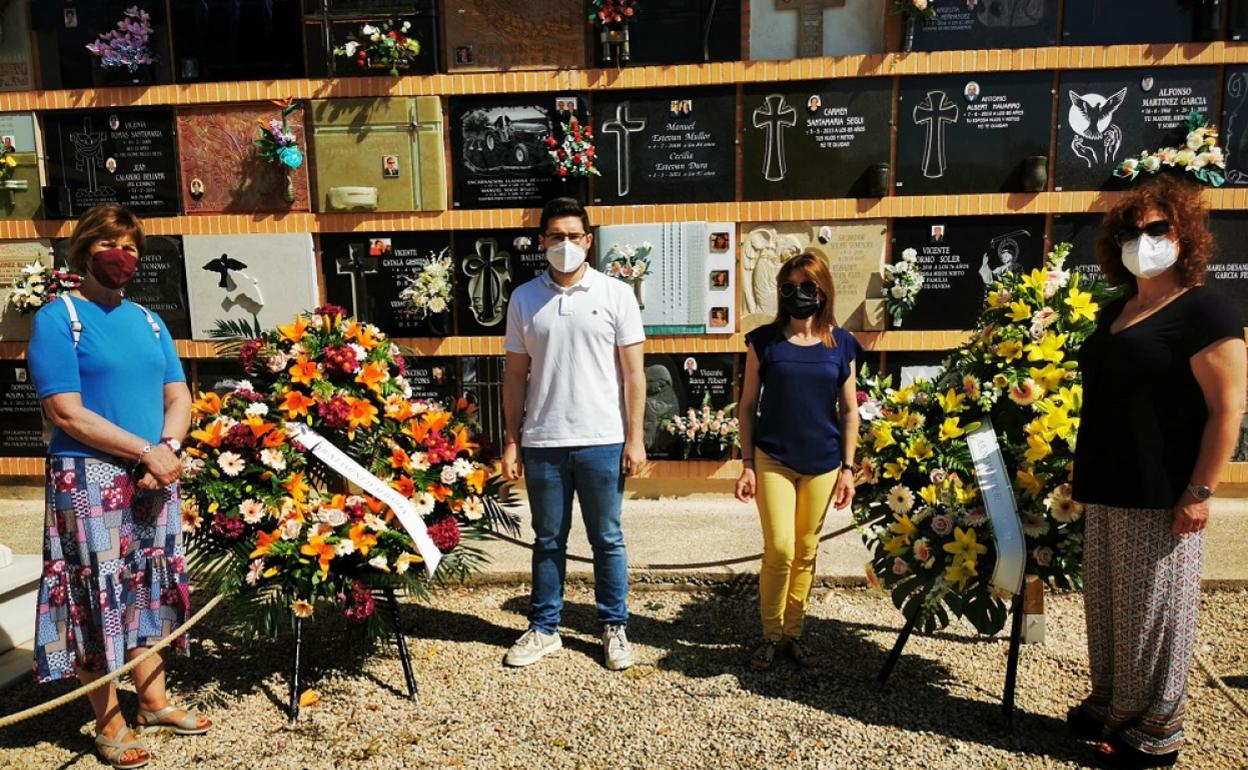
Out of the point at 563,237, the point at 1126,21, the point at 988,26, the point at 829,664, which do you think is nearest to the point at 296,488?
the point at 563,237

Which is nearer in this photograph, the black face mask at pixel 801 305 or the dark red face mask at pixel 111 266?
the dark red face mask at pixel 111 266

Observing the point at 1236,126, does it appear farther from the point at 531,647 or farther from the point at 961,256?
the point at 531,647

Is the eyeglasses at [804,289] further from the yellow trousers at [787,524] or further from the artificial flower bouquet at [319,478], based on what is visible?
the artificial flower bouquet at [319,478]

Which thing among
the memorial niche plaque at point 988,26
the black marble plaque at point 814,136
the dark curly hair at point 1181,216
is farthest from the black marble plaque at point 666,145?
the dark curly hair at point 1181,216

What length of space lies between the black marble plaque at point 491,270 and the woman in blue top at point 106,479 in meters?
3.03

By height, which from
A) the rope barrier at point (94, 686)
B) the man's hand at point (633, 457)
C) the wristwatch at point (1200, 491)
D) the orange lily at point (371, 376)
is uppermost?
the orange lily at point (371, 376)

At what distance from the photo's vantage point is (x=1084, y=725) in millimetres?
2764

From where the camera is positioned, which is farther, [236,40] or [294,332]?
[236,40]

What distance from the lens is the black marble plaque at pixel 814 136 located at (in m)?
5.36

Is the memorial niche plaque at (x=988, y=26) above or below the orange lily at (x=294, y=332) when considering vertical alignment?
above

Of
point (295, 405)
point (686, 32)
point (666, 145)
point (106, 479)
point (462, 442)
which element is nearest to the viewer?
point (106, 479)

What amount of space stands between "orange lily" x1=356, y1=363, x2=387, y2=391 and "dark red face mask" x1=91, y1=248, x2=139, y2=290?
931mm

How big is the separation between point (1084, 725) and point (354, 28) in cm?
559

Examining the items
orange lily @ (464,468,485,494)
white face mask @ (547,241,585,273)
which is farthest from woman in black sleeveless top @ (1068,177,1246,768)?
orange lily @ (464,468,485,494)
